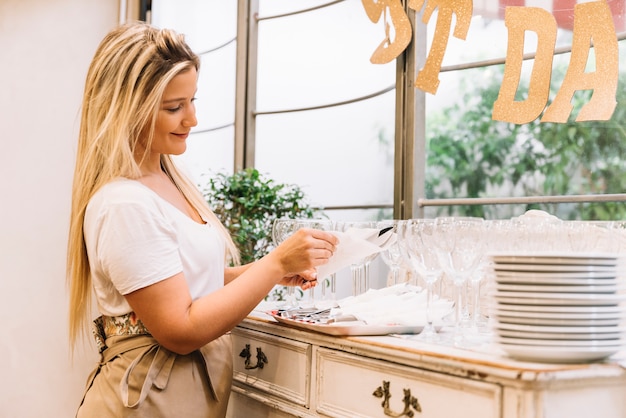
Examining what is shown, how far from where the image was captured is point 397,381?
138 centimetres

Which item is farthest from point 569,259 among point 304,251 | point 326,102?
point 326,102

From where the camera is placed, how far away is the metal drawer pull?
1.90m

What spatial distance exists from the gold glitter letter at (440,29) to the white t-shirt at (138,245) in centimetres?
123

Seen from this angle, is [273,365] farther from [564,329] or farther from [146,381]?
[564,329]

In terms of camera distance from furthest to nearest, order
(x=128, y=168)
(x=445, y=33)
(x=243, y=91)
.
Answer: (x=243, y=91), (x=445, y=33), (x=128, y=168)

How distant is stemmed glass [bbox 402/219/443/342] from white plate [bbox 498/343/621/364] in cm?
30

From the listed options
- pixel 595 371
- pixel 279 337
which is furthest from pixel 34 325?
pixel 595 371

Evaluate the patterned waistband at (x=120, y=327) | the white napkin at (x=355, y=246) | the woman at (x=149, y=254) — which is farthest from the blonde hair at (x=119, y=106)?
the white napkin at (x=355, y=246)

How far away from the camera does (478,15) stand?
2727 mm

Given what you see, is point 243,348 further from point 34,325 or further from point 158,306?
point 34,325

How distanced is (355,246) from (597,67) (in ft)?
3.15

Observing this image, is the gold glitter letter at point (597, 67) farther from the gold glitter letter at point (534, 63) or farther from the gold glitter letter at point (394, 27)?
the gold glitter letter at point (394, 27)

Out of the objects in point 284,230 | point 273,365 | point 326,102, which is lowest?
point 273,365

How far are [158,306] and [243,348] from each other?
0.53 meters
